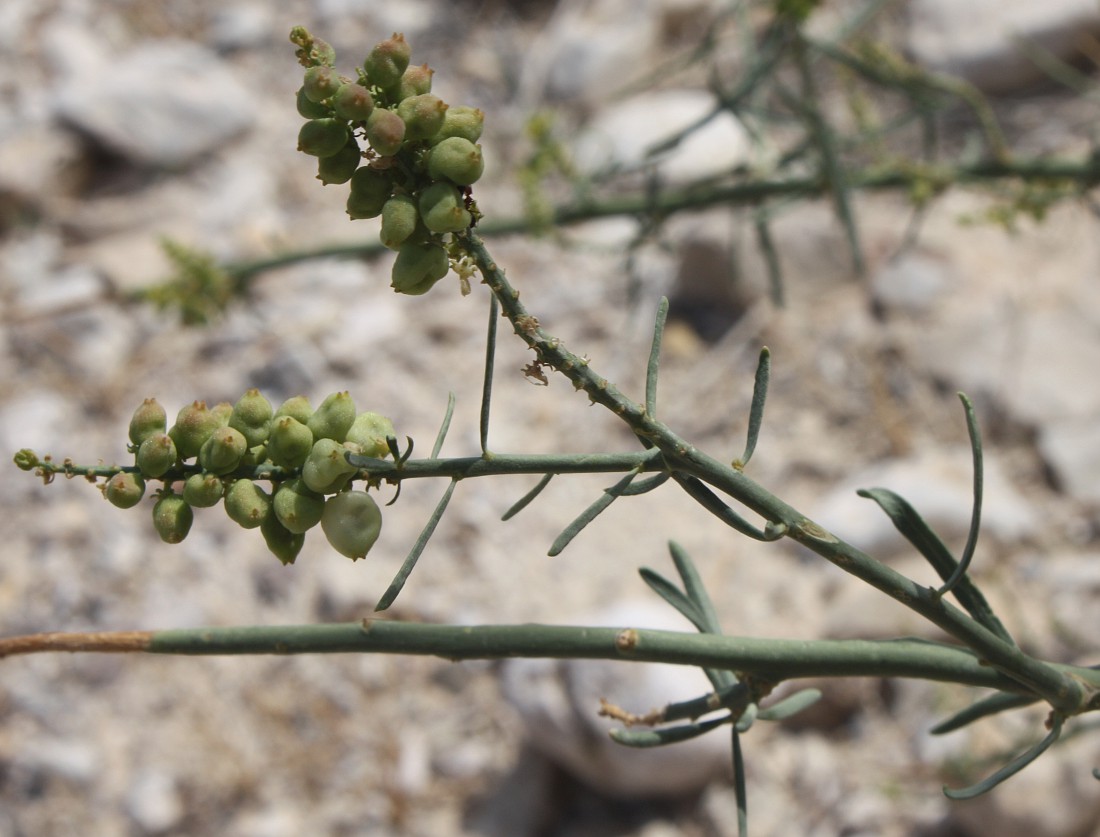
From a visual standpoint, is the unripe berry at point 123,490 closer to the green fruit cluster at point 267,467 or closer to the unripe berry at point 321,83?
the green fruit cluster at point 267,467

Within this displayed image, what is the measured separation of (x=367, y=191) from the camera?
68 cm

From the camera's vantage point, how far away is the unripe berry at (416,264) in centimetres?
68

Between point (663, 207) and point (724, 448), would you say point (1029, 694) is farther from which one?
point (724, 448)

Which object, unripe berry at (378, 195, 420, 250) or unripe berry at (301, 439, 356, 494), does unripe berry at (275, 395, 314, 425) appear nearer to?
unripe berry at (301, 439, 356, 494)

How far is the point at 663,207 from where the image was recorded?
6.99 feet

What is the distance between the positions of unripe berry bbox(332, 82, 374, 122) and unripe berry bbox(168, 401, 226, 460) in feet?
0.75

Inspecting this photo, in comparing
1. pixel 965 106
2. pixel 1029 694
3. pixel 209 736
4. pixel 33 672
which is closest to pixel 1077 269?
pixel 965 106

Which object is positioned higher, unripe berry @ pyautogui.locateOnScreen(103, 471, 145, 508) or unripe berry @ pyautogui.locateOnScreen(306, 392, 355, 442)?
unripe berry @ pyautogui.locateOnScreen(306, 392, 355, 442)

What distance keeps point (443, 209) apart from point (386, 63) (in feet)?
0.37

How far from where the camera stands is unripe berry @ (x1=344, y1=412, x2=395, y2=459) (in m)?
0.73

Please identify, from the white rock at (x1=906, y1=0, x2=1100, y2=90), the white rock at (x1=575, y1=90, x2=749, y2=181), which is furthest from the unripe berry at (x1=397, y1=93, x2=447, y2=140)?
the white rock at (x1=906, y1=0, x2=1100, y2=90)

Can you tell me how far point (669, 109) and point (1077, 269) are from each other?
4.54ft

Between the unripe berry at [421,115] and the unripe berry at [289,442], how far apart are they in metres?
0.21

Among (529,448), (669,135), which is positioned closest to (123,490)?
(529,448)
